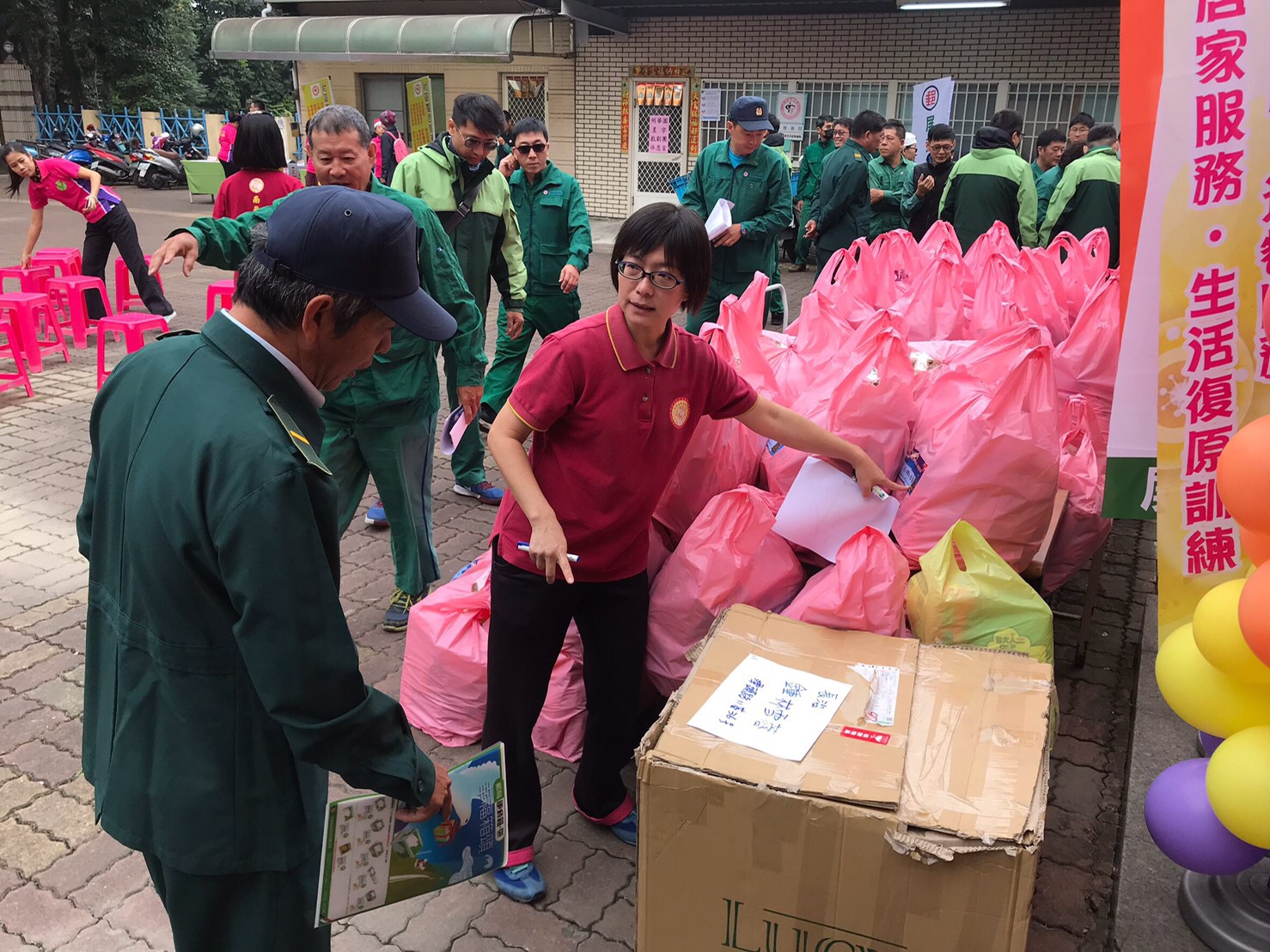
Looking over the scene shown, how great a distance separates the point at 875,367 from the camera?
2.95 m

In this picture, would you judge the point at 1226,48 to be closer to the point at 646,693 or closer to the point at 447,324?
the point at 447,324

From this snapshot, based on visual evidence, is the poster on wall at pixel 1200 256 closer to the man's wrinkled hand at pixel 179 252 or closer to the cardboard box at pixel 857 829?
the cardboard box at pixel 857 829

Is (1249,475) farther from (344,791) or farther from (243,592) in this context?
(344,791)

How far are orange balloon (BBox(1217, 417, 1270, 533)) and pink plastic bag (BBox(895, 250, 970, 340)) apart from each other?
108 inches

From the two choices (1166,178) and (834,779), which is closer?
(834,779)

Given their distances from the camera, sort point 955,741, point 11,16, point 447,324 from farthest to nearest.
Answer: point 11,16 → point 955,741 → point 447,324

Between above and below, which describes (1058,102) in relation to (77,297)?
above

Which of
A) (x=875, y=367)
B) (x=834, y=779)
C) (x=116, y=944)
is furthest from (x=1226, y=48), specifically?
(x=116, y=944)

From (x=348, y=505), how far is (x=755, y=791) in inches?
86.5

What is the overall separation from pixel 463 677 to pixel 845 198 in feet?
18.8

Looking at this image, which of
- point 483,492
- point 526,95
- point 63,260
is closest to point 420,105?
point 63,260

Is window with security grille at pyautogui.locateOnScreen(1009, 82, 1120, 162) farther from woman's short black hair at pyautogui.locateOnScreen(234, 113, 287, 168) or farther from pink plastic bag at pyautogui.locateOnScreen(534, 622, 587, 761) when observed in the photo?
pink plastic bag at pyautogui.locateOnScreen(534, 622, 587, 761)

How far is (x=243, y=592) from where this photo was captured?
123 centimetres

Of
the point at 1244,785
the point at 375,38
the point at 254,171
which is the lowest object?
the point at 1244,785
